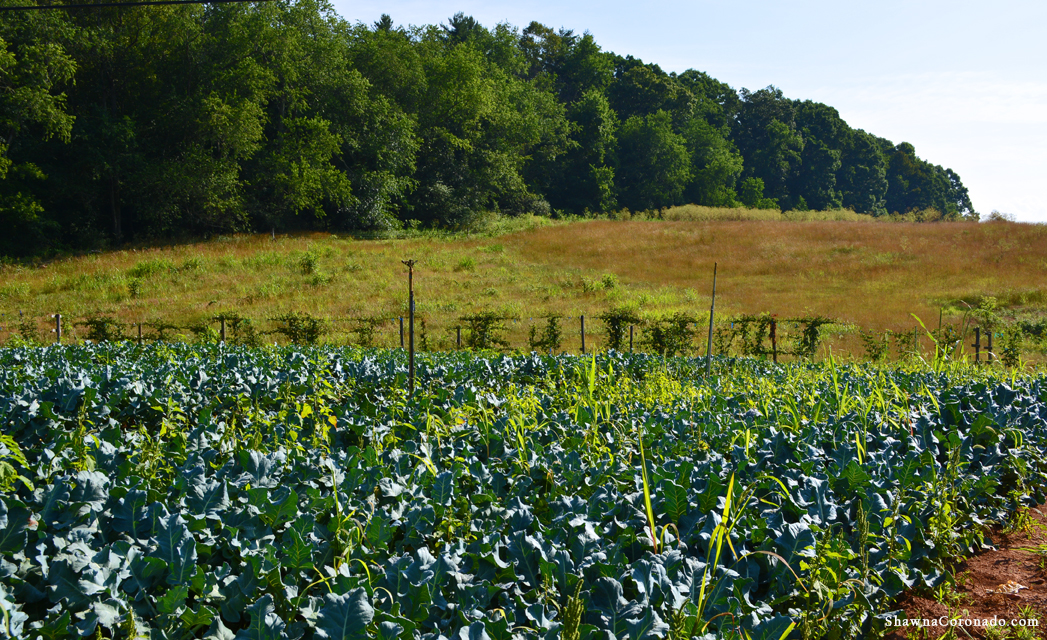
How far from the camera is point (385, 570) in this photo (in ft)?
6.73

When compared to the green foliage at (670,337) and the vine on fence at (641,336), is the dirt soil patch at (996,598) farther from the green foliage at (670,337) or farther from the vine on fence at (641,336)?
the green foliage at (670,337)

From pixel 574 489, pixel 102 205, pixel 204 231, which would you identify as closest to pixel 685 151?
pixel 204 231

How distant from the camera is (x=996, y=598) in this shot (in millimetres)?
2828

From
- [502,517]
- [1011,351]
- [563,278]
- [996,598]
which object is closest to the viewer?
[502,517]

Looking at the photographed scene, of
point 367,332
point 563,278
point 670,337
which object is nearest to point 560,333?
point 670,337

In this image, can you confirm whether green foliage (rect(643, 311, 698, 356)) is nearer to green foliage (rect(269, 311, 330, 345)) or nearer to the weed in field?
green foliage (rect(269, 311, 330, 345))

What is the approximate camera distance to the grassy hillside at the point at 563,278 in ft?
67.6

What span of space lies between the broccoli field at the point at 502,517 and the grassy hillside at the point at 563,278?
12.9m

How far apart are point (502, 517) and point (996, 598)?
7.19 feet

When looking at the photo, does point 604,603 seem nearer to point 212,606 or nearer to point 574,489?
point 574,489

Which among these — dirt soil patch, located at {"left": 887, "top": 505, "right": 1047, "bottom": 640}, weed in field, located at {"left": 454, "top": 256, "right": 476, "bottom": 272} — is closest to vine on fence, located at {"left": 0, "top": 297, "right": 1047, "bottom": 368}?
weed in field, located at {"left": 454, "top": 256, "right": 476, "bottom": 272}

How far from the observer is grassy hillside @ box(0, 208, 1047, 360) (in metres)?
20.6

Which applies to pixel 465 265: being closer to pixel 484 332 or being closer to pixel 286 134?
pixel 484 332

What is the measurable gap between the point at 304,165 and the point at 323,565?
36.3 meters
